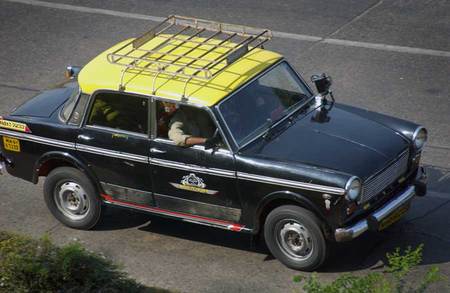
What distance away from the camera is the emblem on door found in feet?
30.0

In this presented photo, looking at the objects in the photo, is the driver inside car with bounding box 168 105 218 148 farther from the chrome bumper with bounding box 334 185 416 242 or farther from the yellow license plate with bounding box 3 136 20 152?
the yellow license plate with bounding box 3 136 20 152

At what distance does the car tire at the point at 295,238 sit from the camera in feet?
28.5

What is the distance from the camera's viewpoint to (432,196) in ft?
34.1

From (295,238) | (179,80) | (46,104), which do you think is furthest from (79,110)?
(295,238)

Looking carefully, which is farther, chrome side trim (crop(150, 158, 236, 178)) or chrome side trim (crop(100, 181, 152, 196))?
chrome side trim (crop(100, 181, 152, 196))

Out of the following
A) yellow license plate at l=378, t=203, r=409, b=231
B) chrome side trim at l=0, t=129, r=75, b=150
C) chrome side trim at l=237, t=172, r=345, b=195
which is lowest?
yellow license plate at l=378, t=203, r=409, b=231

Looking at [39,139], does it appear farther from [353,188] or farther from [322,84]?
[353,188]

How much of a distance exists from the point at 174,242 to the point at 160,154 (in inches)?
41.5

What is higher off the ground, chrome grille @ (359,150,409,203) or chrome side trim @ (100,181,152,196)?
chrome grille @ (359,150,409,203)

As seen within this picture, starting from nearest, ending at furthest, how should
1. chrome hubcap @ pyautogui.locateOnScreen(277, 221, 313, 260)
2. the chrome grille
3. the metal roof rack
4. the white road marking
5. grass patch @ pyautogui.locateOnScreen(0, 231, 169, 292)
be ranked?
grass patch @ pyautogui.locateOnScreen(0, 231, 169, 292)
the chrome grille
chrome hubcap @ pyautogui.locateOnScreen(277, 221, 313, 260)
the metal roof rack
the white road marking

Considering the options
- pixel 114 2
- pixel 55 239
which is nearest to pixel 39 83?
pixel 114 2

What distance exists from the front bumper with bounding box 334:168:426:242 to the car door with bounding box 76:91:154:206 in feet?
6.84

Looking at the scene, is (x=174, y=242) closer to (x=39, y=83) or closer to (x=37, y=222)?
(x=37, y=222)

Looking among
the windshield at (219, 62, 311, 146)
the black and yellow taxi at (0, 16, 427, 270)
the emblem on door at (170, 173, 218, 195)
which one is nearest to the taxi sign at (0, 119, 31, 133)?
the black and yellow taxi at (0, 16, 427, 270)
